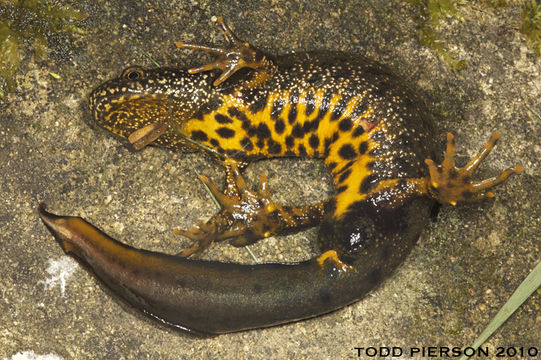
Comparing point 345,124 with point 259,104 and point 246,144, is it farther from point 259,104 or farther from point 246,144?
point 246,144

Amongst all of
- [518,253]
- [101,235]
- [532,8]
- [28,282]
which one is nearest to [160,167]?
[101,235]

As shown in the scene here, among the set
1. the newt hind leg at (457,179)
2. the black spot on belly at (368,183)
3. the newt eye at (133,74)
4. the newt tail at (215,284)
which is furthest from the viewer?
the newt eye at (133,74)

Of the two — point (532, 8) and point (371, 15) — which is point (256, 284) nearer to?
point (371, 15)

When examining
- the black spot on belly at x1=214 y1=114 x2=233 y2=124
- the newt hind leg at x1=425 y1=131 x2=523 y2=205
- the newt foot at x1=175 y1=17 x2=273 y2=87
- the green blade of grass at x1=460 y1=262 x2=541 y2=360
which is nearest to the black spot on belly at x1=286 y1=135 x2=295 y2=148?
the black spot on belly at x1=214 y1=114 x2=233 y2=124

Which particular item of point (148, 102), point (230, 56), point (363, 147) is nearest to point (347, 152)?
point (363, 147)

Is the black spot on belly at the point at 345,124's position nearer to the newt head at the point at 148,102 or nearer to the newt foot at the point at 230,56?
the newt foot at the point at 230,56

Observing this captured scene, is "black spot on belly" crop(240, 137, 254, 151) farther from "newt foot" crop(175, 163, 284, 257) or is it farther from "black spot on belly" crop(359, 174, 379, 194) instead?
"black spot on belly" crop(359, 174, 379, 194)

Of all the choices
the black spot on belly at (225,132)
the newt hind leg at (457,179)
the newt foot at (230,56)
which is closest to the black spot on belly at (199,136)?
the black spot on belly at (225,132)
